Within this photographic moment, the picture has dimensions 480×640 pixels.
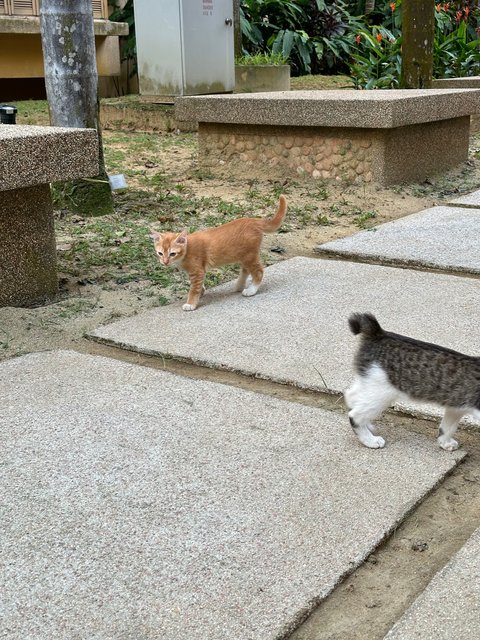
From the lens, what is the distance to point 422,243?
5.62 metres

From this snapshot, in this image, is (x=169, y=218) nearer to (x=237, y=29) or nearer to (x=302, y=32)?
(x=237, y=29)

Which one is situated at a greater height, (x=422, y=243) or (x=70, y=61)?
(x=70, y=61)

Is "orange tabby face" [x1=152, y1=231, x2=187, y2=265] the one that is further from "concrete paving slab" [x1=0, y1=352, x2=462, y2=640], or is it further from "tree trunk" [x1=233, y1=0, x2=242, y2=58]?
"tree trunk" [x1=233, y1=0, x2=242, y2=58]

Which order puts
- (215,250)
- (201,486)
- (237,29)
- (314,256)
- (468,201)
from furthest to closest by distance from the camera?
(237,29) → (468,201) → (314,256) → (215,250) → (201,486)

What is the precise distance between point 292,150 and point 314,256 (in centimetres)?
254

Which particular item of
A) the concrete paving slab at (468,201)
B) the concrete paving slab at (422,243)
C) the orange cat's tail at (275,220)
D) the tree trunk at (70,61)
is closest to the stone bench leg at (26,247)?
the orange cat's tail at (275,220)

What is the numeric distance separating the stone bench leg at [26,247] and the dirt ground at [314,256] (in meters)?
0.12

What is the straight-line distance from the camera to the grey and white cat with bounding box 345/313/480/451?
273cm

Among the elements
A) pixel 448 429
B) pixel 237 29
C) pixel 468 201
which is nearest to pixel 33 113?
pixel 237 29

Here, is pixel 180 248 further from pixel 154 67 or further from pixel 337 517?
pixel 154 67

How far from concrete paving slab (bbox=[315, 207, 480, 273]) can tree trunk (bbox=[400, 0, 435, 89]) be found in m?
4.03

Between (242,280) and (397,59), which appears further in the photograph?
(397,59)

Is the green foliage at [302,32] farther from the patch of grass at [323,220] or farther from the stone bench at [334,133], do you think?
the patch of grass at [323,220]

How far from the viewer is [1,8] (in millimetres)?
12570
